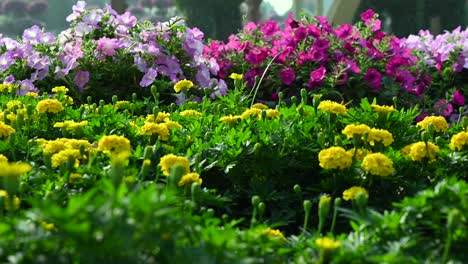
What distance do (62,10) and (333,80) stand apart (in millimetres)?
15143

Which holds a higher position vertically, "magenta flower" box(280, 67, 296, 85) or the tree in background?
the tree in background

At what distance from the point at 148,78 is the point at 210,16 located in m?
11.0

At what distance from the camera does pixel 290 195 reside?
2.77 meters

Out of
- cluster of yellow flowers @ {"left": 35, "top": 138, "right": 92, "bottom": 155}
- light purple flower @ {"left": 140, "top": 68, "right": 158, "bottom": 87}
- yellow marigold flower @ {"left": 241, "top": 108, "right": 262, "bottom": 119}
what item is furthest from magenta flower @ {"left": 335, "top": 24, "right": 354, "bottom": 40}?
cluster of yellow flowers @ {"left": 35, "top": 138, "right": 92, "bottom": 155}

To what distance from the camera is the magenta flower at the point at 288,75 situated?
534 centimetres

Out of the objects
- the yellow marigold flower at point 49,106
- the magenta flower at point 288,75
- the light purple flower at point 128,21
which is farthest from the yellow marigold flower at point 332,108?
the light purple flower at point 128,21

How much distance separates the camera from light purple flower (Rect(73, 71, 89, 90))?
189 inches

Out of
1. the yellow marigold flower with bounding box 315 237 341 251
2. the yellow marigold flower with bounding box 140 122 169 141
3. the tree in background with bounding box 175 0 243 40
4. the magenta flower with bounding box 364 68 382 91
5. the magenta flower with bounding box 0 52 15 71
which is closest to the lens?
the yellow marigold flower with bounding box 315 237 341 251

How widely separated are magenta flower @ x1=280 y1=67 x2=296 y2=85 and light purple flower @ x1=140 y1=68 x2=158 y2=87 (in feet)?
3.19

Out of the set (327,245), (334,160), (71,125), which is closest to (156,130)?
(71,125)

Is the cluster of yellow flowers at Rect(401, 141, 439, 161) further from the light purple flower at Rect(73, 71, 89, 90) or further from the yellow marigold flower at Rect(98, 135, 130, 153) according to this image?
the light purple flower at Rect(73, 71, 89, 90)

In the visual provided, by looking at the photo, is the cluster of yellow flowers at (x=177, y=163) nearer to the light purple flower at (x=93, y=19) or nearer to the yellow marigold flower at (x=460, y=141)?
the yellow marigold flower at (x=460, y=141)

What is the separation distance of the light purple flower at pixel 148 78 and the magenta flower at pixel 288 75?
973mm

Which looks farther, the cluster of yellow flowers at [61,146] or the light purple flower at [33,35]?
the light purple flower at [33,35]
